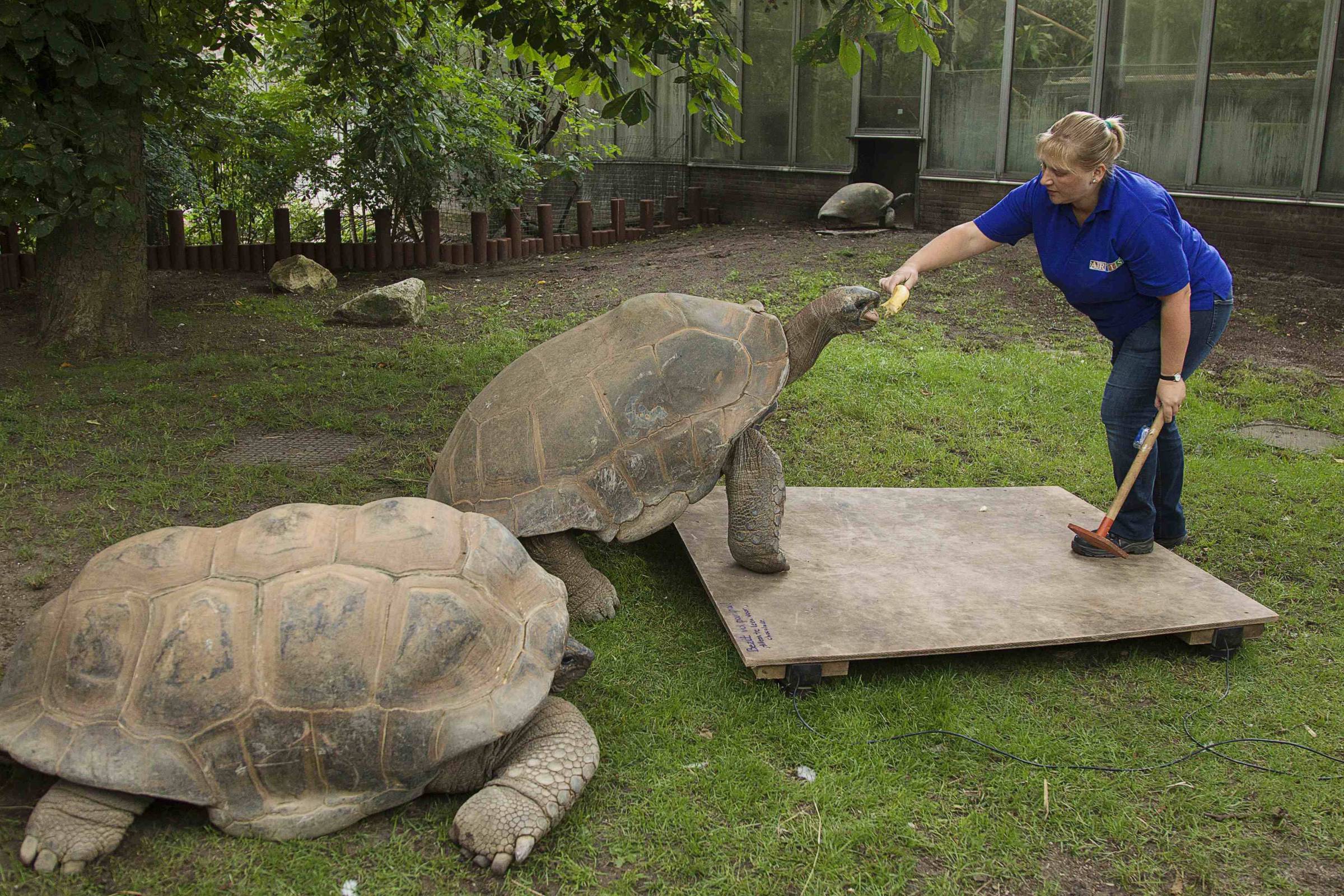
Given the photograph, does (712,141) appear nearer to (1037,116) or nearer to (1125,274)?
(1037,116)

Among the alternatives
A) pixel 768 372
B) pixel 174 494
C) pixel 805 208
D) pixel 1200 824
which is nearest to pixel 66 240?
pixel 174 494

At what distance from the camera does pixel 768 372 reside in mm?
4305

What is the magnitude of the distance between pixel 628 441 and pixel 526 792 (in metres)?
1.56

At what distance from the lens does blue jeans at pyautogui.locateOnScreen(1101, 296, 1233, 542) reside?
170 inches

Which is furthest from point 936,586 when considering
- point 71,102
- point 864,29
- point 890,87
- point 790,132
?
point 790,132

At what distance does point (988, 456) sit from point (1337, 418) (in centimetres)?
252

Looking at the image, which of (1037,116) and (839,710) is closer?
(839,710)

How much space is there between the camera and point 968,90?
1355cm

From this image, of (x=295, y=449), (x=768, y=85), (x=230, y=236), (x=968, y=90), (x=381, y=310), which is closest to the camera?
(x=295, y=449)

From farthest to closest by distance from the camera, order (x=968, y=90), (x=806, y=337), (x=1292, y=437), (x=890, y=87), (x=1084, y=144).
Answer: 1. (x=890, y=87)
2. (x=968, y=90)
3. (x=1292, y=437)
4. (x=806, y=337)
5. (x=1084, y=144)

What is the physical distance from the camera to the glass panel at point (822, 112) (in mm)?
15180

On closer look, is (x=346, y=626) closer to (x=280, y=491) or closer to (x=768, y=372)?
(x=768, y=372)

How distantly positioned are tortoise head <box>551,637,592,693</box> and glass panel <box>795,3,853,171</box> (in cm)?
1315

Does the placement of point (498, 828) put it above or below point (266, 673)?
below
